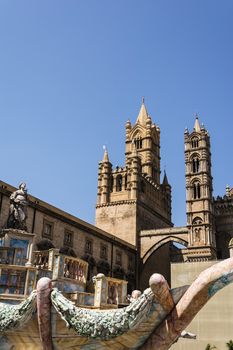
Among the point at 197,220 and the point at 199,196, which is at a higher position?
the point at 199,196

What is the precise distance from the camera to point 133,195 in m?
49.8

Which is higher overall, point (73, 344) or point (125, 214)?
point (125, 214)

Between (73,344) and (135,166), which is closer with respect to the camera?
(73,344)

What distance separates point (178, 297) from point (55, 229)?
2572 centimetres

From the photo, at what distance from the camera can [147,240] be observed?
154ft

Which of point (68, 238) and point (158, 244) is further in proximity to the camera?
point (158, 244)

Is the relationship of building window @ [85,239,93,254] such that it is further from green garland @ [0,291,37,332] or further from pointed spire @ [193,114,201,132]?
green garland @ [0,291,37,332]

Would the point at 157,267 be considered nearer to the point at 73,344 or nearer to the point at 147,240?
the point at 147,240

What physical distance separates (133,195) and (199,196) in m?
8.07

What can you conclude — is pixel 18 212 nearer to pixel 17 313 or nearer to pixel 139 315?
pixel 17 313

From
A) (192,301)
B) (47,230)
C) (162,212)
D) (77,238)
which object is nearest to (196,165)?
(162,212)

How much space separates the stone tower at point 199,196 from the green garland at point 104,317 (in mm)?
34494

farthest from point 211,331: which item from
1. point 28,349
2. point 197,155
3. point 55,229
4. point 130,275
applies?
point 197,155

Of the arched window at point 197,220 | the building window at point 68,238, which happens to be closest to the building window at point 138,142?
the arched window at point 197,220
